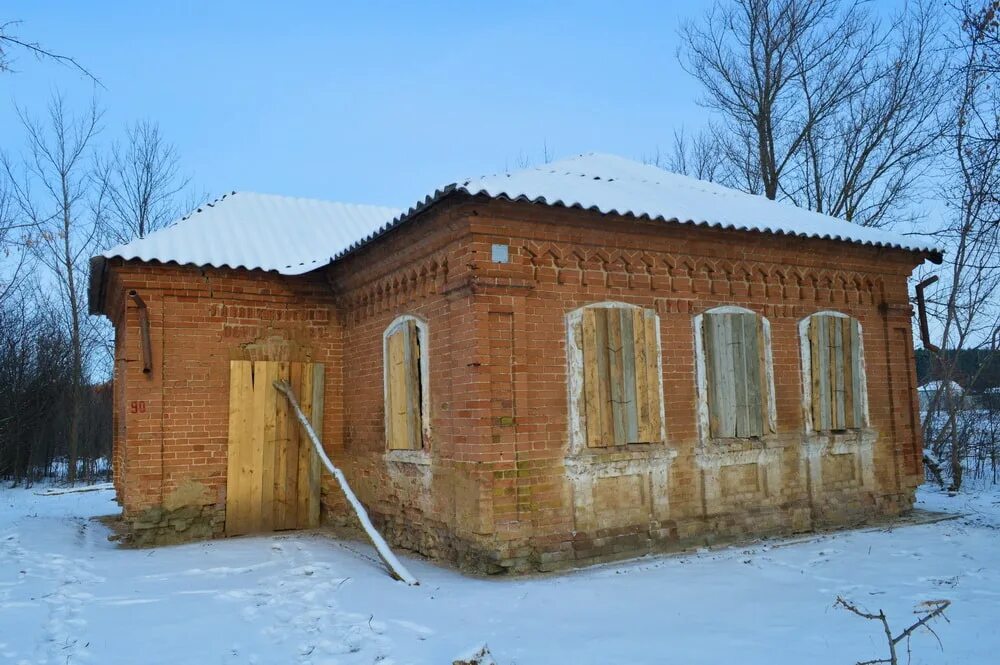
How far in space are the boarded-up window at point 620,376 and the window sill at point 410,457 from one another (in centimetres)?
171

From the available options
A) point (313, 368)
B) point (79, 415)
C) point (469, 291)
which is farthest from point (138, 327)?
point (79, 415)

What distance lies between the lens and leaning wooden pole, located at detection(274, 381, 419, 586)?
657cm

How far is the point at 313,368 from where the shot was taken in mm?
9586

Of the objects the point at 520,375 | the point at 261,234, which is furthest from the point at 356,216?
the point at 520,375

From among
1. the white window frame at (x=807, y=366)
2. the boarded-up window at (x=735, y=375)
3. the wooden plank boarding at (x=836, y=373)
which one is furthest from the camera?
the wooden plank boarding at (x=836, y=373)

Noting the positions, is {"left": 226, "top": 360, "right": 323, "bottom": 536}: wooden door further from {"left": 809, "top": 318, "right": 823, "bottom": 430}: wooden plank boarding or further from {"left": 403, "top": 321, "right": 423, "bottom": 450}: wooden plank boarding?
{"left": 809, "top": 318, "right": 823, "bottom": 430}: wooden plank boarding

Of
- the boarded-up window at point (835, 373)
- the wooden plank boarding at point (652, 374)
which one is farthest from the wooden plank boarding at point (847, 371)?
the wooden plank boarding at point (652, 374)

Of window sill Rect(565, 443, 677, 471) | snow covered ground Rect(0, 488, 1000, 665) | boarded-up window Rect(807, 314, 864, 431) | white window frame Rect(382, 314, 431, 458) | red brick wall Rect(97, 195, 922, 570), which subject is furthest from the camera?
boarded-up window Rect(807, 314, 864, 431)

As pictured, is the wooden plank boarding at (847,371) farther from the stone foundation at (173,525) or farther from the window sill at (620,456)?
the stone foundation at (173,525)

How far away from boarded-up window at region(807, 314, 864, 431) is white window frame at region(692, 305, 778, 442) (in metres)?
0.68

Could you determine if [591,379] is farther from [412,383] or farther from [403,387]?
[403,387]

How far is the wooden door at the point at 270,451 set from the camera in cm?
902

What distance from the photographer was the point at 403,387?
809cm

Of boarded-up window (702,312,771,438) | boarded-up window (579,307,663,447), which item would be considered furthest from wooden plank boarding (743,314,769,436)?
boarded-up window (579,307,663,447)
